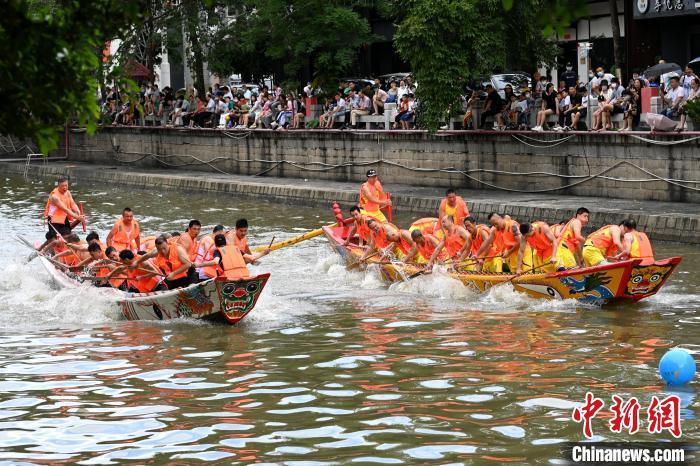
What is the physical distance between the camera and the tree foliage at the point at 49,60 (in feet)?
23.8

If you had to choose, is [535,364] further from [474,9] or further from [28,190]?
[28,190]

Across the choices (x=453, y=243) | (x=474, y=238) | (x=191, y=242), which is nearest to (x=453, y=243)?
(x=453, y=243)

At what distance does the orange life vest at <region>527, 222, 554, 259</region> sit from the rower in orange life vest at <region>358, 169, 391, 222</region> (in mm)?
5334

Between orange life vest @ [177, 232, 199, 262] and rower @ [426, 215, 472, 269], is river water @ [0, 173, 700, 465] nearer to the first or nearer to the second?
rower @ [426, 215, 472, 269]

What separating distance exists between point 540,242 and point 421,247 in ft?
7.78

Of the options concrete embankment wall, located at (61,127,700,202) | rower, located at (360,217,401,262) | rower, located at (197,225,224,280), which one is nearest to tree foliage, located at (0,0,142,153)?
rower, located at (197,225,224,280)

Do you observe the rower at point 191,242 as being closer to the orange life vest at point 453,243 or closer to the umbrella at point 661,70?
the orange life vest at point 453,243

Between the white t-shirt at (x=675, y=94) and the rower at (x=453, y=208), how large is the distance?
655 cm

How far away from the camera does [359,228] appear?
68.2 ft

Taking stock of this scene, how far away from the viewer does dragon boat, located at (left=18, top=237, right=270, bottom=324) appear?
1555cm

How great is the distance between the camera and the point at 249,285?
51.1 feet

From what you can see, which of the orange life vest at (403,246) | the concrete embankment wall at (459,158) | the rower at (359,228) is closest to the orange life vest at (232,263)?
the orange life vest at (403,246)

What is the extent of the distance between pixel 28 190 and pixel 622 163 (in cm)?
1985

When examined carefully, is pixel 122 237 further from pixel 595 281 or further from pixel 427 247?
pixel 595 281
